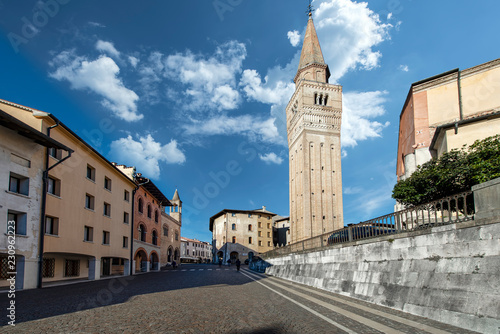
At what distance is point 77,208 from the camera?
1948 centimetres

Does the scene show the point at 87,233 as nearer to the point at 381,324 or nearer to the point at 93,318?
the point at 93,318

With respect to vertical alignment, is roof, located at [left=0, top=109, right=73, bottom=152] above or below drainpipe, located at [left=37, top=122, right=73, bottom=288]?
above

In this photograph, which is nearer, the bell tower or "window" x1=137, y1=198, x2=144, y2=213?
"window" x1=137, y1=198, x2=144, y2=213

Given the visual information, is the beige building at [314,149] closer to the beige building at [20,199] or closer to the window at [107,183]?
the window at [107,183]

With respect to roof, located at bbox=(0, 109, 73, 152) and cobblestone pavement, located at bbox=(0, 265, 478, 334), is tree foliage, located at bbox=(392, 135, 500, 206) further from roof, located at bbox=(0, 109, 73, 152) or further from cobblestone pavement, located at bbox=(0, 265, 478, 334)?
roof, located at bbox=(0, 109, 73, 152)

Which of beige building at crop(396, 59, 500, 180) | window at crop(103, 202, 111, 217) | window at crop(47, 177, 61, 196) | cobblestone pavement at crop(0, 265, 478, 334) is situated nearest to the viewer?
cobblestone pavement at crop(0, 265, 478, 334)

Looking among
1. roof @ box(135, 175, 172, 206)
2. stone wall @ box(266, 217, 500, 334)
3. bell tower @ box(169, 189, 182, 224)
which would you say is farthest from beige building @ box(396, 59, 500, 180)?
bell tower @ box(169, 189, 182, 224)

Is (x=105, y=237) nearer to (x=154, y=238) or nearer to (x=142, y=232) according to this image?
(x=142, y=232)

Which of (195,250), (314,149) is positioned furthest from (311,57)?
(195,250)

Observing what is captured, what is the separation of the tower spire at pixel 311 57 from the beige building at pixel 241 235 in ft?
112

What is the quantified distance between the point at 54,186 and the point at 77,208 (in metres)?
2.25

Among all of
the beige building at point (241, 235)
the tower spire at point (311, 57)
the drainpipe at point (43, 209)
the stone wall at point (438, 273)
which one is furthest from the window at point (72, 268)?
the tower spire at point (311, 57)

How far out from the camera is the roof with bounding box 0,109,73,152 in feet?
43.2

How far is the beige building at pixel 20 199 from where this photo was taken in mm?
13875
